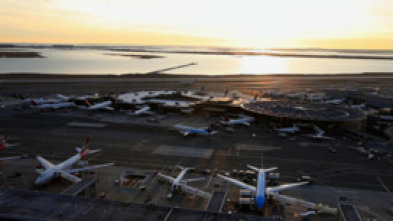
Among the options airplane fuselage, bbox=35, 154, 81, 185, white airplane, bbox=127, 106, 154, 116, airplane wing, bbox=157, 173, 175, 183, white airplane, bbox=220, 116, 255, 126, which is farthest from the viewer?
white airplane, bbox=127, 106, 154, 116

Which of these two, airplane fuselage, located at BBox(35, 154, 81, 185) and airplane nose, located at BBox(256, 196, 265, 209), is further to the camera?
airplane fuselage, located at BBox(35, 154, 81, 185)

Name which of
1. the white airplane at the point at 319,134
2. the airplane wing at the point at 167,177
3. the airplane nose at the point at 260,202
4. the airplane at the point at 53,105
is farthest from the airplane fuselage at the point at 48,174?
the airplane at the point at 53,105

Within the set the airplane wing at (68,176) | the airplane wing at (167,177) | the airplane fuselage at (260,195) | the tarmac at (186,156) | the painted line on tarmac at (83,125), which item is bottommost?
the painted line on tarmac at (83,125)

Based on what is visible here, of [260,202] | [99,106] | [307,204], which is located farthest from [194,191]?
[99,106]

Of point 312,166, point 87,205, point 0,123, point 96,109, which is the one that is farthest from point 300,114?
point 0,123

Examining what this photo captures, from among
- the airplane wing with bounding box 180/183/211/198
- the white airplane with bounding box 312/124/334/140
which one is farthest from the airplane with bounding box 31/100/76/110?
the white airplane with bounding box 312/124/334/140

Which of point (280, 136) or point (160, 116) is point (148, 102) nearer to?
point (160, 116)

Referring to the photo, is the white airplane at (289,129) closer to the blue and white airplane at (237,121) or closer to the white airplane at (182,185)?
the blue and white airplane at (237,121)

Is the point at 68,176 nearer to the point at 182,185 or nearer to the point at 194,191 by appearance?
the point at 182,185

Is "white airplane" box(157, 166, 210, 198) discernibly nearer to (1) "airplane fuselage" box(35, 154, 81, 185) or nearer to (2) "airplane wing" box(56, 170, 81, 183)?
(2) "airplane wing" box(56, 170, 81, 183)

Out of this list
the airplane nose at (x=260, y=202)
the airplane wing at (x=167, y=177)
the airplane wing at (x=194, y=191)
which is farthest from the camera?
the airplane wing at (x=167, y=177)

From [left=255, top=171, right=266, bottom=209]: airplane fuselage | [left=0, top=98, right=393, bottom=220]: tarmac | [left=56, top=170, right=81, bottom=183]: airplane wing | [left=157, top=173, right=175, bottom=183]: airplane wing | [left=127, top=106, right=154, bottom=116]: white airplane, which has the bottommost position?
[left=0, top=98, right=393, bottom=220]: tarmac
